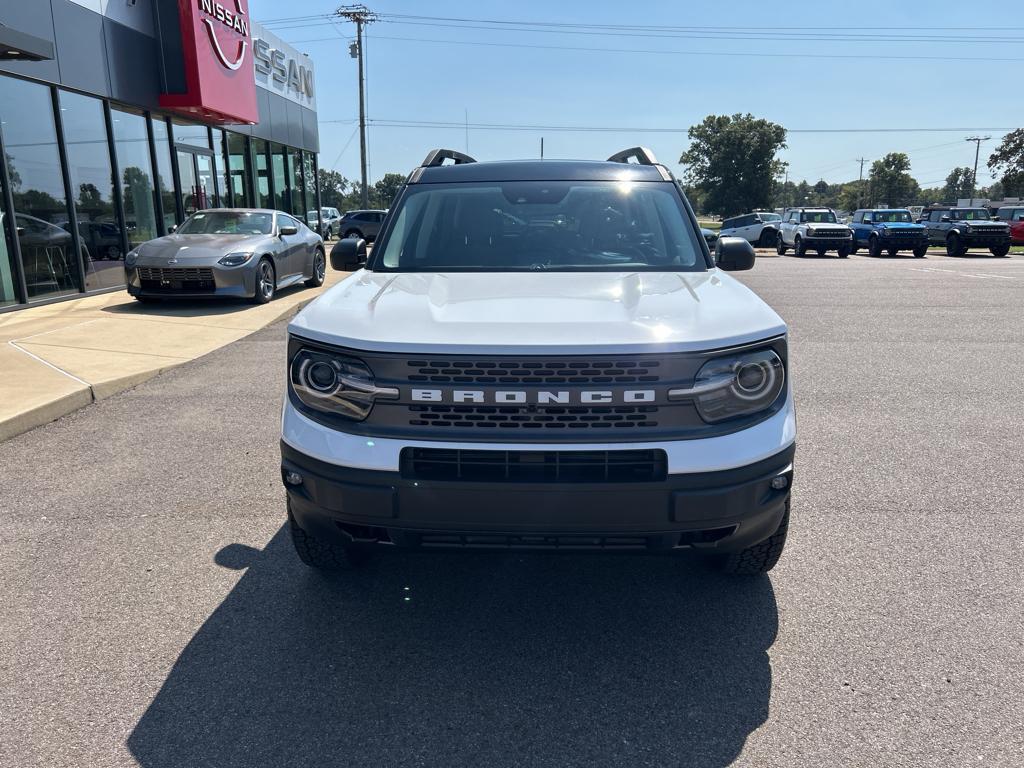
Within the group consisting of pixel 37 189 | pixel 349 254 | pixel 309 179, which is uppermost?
pixel 309 179

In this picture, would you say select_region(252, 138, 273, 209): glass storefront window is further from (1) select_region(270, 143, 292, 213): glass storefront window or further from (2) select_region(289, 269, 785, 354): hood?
(2) select_region(289, 269, 785, 354): hood

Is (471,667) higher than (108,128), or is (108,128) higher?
(108,128)

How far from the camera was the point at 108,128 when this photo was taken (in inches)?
516

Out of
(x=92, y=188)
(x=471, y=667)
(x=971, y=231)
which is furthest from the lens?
(x=971, y=231)

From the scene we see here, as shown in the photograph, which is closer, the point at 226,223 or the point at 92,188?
the point at 226,223

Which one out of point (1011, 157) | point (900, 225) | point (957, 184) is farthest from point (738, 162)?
point (957, 184)

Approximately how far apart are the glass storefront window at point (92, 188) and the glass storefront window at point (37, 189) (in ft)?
1.03

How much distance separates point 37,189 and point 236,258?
339cm

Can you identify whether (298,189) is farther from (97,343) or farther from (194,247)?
(97,343)

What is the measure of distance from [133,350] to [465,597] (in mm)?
6303

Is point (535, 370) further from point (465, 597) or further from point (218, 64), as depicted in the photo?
point (218, 64)

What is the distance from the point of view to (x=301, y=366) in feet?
8.90

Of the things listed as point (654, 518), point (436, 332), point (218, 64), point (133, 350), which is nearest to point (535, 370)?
point (436, 332)

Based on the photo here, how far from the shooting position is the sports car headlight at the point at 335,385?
8.42 ft
